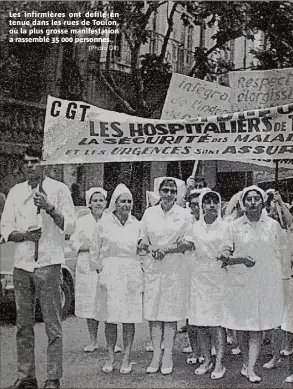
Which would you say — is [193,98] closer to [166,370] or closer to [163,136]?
[163,136]

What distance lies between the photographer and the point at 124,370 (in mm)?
1964

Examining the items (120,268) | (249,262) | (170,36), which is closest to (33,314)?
(120,268)

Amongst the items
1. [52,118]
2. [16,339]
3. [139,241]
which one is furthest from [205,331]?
[52,118]

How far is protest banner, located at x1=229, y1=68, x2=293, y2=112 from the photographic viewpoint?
203 cm

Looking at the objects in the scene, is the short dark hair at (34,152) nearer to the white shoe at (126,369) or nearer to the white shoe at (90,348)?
the white shoe at (90,348)

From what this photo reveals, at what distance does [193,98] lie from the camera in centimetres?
202

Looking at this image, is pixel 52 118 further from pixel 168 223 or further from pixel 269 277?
pixel 269 277

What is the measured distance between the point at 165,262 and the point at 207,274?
6.4 inches

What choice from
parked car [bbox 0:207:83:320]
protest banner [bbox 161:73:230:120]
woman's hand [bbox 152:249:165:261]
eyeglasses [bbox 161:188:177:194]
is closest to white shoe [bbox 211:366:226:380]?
woman's hand [bbox 152:249:165:261]

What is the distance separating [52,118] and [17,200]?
1.08 ft

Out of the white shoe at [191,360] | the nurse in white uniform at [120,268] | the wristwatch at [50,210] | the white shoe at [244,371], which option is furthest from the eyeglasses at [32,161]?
the white shoe at [244,371]

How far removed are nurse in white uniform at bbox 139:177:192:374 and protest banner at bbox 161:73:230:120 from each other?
262mm

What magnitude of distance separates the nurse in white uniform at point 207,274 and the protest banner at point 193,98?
0.32 metres

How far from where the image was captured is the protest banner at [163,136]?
6.55 ft
